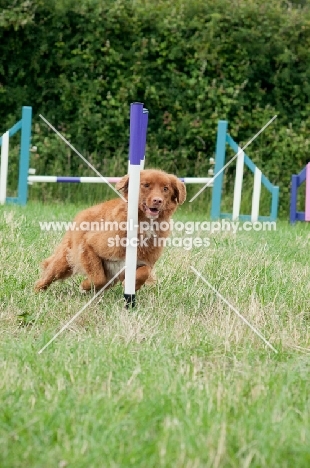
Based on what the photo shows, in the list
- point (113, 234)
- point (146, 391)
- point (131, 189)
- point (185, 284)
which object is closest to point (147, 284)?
point (185, 284)

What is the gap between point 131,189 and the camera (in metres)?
4.20

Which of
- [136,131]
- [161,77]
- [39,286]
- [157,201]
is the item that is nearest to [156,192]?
[157,201]

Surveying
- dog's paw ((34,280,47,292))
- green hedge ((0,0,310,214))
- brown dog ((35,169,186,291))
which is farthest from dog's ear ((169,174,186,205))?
green hedge ((0,0,310,214))

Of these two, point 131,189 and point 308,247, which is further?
point 308,247

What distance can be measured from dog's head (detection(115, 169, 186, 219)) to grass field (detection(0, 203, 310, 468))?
0.50 meters

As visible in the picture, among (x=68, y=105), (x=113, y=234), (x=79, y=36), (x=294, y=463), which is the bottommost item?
(x=294, y=463)

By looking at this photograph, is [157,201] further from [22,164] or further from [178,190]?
[22,164]

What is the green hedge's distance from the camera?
1083 cm

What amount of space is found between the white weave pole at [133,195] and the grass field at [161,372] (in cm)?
15

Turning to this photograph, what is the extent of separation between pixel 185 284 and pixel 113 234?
0.71 metres

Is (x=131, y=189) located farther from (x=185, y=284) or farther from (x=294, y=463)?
(x=294, y=463)

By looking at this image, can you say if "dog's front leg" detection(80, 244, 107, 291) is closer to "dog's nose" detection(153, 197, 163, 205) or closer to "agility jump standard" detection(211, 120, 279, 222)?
"dog's nose" detection(153, 197, 163, 205)

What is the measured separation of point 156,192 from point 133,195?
0.36 meters

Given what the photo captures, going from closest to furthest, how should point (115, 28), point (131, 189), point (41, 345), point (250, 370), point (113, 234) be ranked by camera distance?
1. point (250, 370)
2. point (41, 345)
3. point (131, 189)
4. point (113, 234)
5. point (115, 28)
